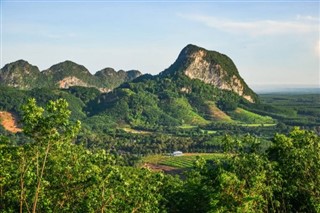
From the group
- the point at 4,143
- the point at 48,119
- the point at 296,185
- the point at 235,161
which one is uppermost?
the point at 48,119

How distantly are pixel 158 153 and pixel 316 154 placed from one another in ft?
448

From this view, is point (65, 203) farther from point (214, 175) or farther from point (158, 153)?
point (158, 153)

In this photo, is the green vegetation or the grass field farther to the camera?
the grass field

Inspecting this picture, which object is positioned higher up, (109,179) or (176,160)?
(109,179)

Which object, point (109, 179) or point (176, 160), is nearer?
point (109, 179)

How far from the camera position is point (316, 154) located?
3684cm

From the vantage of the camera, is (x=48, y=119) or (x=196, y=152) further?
(x=196, y=152)

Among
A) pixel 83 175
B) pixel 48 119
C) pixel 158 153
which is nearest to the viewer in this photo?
pixel 48 119

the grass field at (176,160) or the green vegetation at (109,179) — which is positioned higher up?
the green vegetation at (109,179)

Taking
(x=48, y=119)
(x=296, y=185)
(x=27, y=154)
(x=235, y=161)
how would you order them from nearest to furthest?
(x=48, y=119) < (x=27, y=154) < (x=235, y=161) < (x=296, y=185)

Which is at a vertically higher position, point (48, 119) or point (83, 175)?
point (48, 119)

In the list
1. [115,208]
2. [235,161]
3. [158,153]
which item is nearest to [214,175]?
[235,161]

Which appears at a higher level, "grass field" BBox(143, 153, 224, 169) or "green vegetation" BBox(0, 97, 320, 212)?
"green vegetation" BBox(0, 97, 320, 212)

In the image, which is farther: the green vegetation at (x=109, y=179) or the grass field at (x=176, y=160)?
the grass field at (x=176, y=160)
